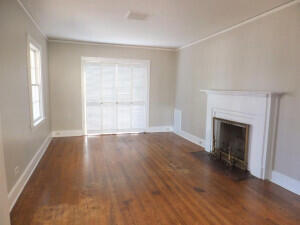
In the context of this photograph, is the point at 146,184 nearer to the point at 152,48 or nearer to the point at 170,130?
the point at 170,130

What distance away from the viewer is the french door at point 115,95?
5688 mm

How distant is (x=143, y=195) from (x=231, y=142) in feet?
7.13

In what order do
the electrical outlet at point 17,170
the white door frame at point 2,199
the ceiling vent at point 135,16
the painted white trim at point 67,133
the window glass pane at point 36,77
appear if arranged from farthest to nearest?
the painted white trim at point 67,133, the window glass pane at point 36,77, the ceiling vent at point 135,16, the electrical outlet at point 17,170, the white door frame at point 2,199

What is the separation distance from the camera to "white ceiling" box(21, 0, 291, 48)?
2.84m

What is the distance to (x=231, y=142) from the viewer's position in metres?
3.93

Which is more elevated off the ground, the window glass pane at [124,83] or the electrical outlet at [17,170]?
the window glass pane at [124,83]

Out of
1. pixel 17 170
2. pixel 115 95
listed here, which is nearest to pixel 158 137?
pixel 115 95

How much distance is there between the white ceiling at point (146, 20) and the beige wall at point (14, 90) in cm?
42

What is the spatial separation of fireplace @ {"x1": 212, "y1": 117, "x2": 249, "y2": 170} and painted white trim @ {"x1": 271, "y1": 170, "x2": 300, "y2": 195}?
497mm

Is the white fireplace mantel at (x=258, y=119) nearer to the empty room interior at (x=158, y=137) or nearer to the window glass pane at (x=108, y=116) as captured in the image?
the empty room interior at (x=158, y=137)

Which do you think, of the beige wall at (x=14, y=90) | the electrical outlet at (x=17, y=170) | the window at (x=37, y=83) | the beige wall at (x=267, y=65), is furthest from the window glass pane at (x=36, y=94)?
the beige wall at (x=267, y=65)

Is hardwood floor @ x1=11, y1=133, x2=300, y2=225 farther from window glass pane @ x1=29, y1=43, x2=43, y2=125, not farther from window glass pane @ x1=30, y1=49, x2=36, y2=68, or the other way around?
window glass pane @ x1=30, y1=49, x2=36, y2=68

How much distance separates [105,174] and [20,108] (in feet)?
5.19

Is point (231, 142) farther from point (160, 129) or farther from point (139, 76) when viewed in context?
point (139, 76)
